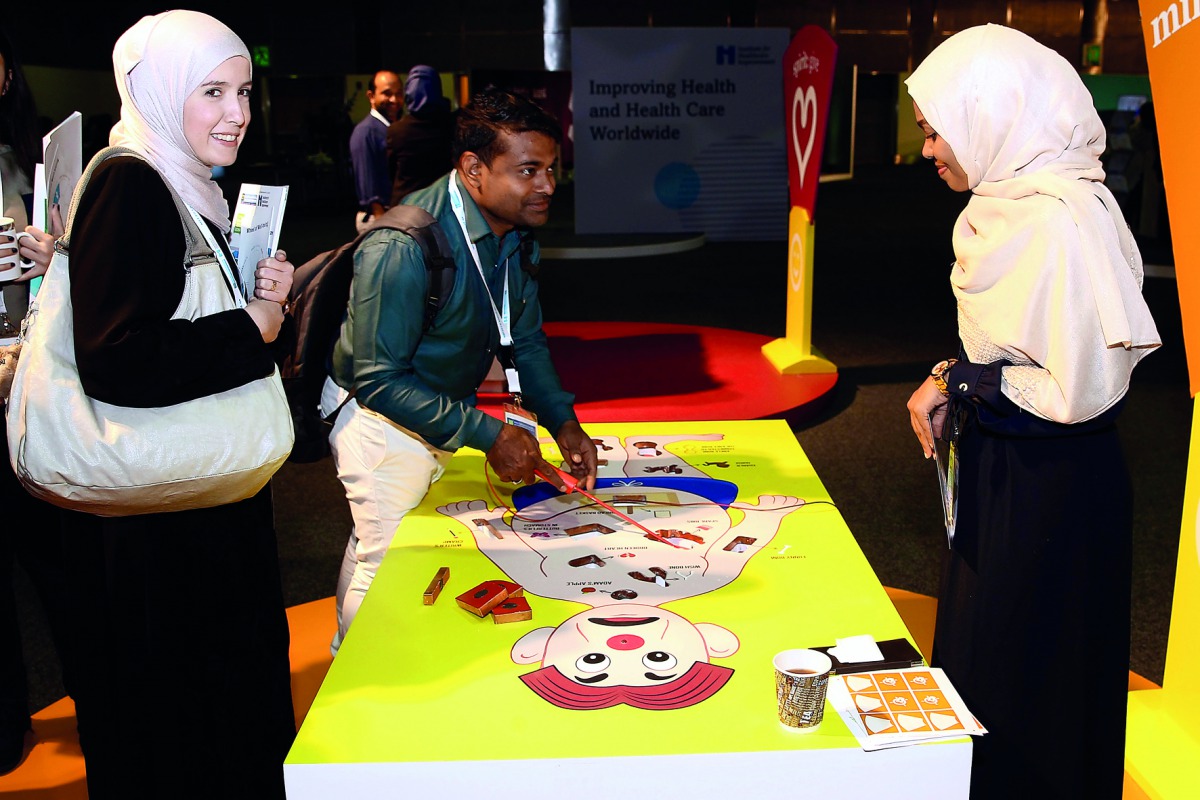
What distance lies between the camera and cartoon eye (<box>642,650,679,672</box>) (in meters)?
1.50

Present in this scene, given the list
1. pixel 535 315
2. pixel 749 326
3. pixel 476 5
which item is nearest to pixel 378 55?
pixel 476 5

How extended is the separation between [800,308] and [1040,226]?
3.92 m

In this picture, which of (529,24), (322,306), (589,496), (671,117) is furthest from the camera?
(529,24)

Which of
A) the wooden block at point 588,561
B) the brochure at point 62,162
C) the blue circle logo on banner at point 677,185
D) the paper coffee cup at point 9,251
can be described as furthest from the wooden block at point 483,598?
the blue circle logo on banner at point 677,185

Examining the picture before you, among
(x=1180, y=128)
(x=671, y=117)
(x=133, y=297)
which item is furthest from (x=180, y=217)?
(x=671, y=117)

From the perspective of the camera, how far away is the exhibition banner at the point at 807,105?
16.7ft

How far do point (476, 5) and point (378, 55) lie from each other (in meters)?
1.86

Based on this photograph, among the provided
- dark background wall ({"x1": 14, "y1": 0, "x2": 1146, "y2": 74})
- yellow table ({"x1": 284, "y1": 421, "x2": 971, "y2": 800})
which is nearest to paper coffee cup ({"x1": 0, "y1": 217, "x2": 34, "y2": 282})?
yellow table ({"x1": 284, "y1": 421, "x2": 971, "y2": 800})

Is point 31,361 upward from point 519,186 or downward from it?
downward

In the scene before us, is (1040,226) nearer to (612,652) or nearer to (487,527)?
(612,652)

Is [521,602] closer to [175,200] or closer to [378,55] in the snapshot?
[175,200]

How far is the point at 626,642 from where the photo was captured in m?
1.57

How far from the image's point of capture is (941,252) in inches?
420

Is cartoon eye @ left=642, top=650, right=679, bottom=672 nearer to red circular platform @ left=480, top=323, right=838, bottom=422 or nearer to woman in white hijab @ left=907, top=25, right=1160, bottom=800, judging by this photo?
woman in white hijab @ left=907, top=25, right=1160, bottom=800
